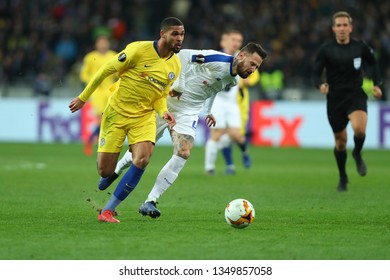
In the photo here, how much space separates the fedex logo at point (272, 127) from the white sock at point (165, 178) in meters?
13.7

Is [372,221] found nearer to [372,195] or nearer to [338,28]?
[372,195]

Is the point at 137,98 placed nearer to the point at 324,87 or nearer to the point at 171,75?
the point at 171,75

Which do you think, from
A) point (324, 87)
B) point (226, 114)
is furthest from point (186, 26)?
point (324, 87)

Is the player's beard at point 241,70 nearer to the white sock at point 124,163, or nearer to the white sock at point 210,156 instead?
the white sock at point 124,163

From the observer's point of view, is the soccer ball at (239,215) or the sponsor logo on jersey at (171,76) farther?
the sponsor logo on jersey at (171,76)

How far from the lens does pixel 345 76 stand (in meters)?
12.8

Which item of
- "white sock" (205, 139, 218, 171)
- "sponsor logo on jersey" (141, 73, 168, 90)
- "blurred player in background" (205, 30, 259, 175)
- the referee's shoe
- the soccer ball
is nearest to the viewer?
the soccer ball

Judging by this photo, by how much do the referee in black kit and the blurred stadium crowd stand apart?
37.8ft

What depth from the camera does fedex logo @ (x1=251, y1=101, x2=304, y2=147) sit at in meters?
23.4

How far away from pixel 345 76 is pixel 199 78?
11.1 ft

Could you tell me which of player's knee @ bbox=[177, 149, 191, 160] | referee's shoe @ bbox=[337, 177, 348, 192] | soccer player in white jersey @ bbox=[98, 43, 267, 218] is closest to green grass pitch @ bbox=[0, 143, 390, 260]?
referee's shoe @ bbox=[337, 177, 348, 192]

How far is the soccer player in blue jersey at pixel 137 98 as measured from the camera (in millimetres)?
9094

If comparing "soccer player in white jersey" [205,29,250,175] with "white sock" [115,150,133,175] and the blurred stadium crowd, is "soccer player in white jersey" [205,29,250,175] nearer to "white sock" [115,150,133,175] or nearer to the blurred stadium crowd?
"white sock" [115,150,133,175]

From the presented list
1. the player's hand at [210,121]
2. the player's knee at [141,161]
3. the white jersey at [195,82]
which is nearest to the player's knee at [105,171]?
the player's knee at [141,161]
